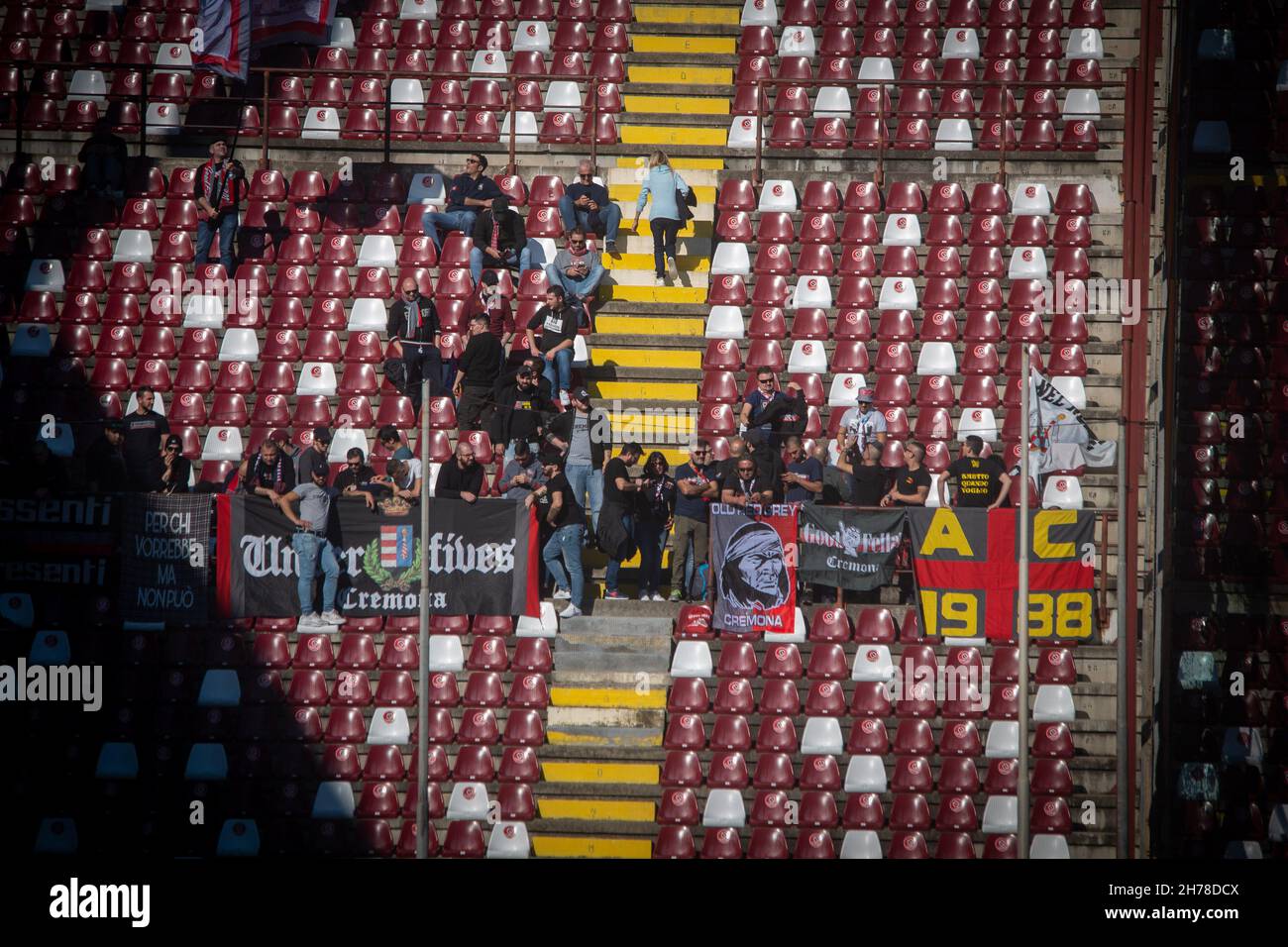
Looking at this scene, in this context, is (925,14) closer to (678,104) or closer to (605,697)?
(678,104)

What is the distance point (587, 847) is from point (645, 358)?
18.8 ft

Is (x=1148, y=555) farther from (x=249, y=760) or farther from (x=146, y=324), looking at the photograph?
(x=146, y=324)

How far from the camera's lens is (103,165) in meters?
20.8

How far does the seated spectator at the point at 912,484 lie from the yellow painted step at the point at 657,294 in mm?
3749

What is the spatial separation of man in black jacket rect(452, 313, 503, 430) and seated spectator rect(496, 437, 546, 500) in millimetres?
872

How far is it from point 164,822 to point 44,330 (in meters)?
6.18

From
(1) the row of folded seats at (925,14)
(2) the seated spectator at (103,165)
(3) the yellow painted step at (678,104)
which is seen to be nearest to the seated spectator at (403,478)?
(2) the seated spectator at (103,165)

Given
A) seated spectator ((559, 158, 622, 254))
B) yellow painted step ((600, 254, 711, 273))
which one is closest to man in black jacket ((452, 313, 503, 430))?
seated spectator ((559, 158, 622, 254))

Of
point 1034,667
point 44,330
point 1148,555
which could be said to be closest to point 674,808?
point 1034,667

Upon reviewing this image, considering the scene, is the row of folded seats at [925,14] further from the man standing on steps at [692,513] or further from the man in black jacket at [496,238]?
the man standing on steps at [692,513]

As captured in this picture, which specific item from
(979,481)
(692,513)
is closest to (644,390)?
(692,513)

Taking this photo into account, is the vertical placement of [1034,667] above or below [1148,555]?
below

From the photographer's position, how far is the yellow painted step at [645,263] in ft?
67.2

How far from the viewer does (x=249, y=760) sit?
56.6 ft
